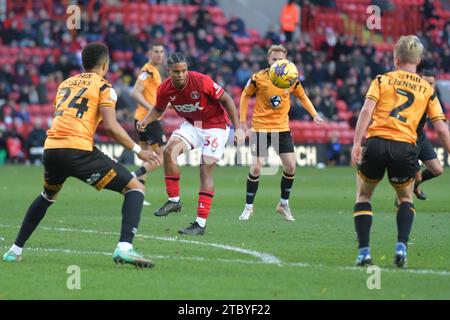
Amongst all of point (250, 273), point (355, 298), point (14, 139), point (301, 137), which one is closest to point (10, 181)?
point (14, 139)

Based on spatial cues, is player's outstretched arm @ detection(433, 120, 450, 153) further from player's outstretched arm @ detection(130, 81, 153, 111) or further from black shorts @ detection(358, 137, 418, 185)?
player's outstretched arm @ detection(130, 81, 153, 111)

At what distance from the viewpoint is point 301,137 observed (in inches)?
1234

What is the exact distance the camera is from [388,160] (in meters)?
9.23

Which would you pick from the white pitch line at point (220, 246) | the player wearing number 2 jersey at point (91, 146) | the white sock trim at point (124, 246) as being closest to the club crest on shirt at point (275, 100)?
the white pitch line at point (220, 246)

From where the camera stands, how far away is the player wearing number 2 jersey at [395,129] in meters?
9.21

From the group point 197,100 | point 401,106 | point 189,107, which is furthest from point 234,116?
point 401,106

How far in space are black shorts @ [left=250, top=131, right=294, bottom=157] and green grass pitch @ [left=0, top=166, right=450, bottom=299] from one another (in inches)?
37.2

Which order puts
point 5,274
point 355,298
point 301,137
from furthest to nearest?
1. point 301,137
2. point 5,274
3. point 355,298

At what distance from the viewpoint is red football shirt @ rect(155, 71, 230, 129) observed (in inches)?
499

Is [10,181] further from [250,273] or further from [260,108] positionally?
[250,273]

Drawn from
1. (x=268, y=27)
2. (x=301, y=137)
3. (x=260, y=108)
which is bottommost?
(x=301, y=137)
